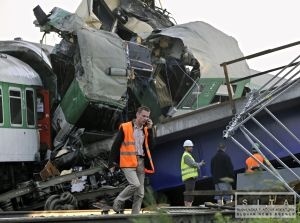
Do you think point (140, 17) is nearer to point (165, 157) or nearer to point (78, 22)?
point (78, 22)

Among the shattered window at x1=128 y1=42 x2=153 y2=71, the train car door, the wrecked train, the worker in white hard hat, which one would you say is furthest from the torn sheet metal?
the worker in white hard hat

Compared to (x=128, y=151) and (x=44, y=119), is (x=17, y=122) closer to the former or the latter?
(x=44, y=119)

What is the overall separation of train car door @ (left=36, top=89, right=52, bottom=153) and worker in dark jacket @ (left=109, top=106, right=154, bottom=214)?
8765 mm

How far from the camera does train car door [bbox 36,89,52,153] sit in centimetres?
1877

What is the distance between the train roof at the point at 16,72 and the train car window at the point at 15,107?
30 cm

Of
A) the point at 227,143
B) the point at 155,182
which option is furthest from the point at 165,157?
the point at 227,143

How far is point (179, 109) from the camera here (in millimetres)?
19188

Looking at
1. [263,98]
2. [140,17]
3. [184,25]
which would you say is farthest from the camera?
[140,17]

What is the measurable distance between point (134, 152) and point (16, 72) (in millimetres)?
8901

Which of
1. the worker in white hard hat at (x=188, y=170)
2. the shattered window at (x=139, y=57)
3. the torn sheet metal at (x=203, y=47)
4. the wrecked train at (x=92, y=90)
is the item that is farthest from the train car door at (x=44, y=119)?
the worker in white hard hat at (x=188, y=170)

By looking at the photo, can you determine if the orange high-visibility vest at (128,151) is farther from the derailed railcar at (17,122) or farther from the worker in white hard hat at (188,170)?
the derailed railcar at (17,122)

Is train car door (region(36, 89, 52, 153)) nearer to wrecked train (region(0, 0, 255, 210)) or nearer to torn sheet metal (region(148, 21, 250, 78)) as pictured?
wrecked train (region(0, 0, 255, 210))

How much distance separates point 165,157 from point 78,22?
4.15 metres

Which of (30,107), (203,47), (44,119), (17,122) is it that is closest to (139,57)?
(203,47)
